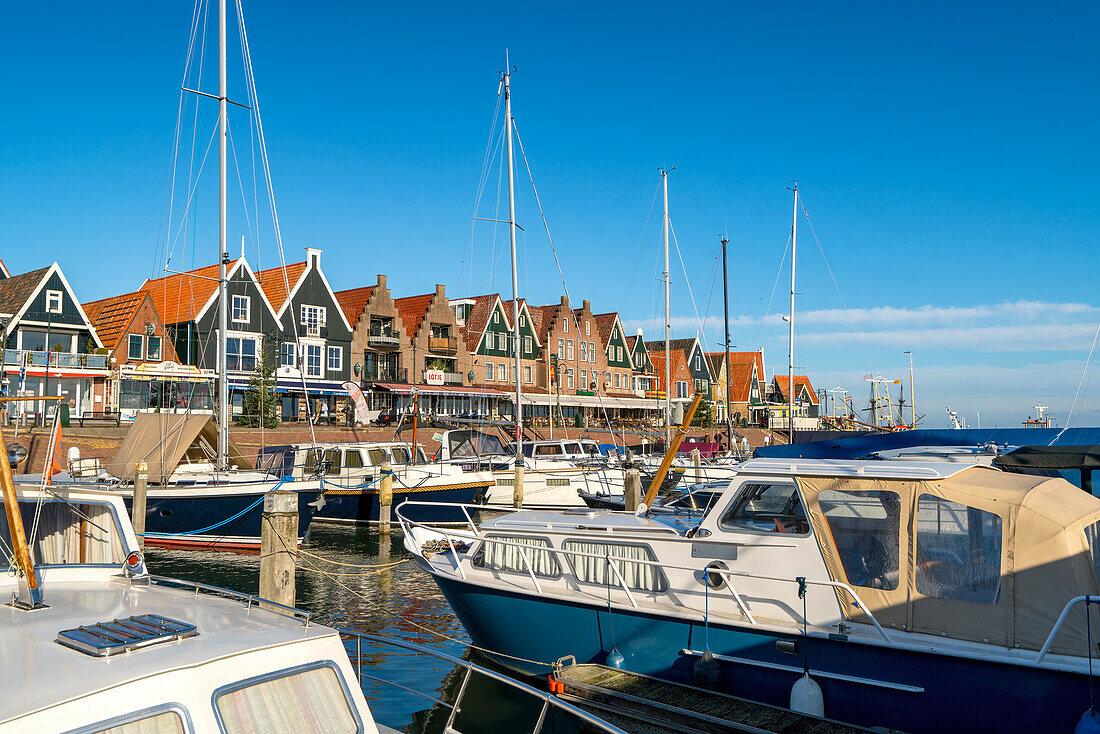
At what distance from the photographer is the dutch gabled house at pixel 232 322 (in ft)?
154

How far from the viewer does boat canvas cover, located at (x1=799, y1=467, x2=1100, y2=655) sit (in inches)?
296

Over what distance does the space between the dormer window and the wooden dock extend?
4379cm

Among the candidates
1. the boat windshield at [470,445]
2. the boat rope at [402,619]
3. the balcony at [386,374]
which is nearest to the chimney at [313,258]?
the balcony at [386,374]

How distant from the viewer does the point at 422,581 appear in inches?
712

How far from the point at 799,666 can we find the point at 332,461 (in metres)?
20.9

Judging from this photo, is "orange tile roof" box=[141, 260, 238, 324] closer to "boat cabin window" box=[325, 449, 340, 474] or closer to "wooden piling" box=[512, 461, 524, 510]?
"boat cabin window" box=[325, 449, 340, 474]

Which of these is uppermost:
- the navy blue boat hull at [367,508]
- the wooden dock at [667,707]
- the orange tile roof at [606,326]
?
the orange tile roof at [606,326]

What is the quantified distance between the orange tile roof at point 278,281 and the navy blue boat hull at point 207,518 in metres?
31.0

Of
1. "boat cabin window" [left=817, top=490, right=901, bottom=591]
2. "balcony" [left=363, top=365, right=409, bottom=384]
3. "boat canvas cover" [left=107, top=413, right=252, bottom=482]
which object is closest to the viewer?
"boat cabin window" [left=817, top=490, right=901, bottom=591]

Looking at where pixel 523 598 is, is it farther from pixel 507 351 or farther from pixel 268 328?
pixel 507 351

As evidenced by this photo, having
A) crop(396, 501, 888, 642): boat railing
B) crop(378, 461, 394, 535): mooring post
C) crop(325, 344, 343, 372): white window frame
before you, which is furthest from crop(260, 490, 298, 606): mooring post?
crop(325, 344, 343, 372): white window frame

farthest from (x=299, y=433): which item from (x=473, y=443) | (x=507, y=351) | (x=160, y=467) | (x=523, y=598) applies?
(x=523, y=598)

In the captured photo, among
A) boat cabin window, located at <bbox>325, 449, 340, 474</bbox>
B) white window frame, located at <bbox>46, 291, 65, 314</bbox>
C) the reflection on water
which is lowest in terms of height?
the reflection on water

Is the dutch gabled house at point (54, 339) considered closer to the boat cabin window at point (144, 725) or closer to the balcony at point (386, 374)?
the balcony at point (386, 374)
